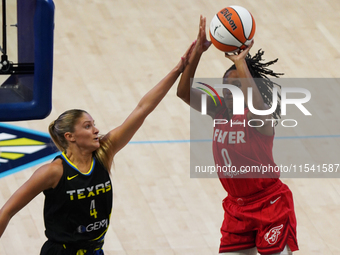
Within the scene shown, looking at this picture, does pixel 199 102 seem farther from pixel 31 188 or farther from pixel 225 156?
pixel 31 188

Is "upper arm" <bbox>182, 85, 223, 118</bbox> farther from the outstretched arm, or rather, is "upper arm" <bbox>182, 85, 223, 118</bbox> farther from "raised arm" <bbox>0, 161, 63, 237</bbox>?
"raised arm" <bbox>0, 161, 63, 237</bbox>

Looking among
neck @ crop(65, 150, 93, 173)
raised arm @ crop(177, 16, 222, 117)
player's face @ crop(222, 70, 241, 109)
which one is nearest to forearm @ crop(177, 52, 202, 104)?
raised arm @ crop(177, 16, 222, 117)

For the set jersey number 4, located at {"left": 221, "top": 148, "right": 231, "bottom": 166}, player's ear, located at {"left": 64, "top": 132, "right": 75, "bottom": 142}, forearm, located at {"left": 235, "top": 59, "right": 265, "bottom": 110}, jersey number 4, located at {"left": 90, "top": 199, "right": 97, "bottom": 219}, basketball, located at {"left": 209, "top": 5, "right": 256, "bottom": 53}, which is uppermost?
basketball, located at {"left": 209, "top": 5, "right": 256, "bottom": 53}

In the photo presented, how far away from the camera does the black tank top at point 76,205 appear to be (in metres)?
3.59

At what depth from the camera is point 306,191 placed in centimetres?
644

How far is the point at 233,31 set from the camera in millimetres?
4242

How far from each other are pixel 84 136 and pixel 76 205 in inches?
16.2

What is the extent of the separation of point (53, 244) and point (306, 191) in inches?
137

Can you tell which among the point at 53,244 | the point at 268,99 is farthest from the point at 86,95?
the point at 53,244

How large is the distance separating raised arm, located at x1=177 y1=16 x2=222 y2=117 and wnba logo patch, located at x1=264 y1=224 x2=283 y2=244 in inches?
36.7

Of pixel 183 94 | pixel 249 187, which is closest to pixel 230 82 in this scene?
pixel 183 94

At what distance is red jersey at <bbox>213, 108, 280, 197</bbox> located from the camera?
4.29 metres

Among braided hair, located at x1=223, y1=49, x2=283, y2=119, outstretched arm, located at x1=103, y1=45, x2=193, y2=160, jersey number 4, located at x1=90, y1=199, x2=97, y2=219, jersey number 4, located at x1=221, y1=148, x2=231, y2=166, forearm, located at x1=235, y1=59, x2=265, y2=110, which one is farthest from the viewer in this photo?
braided hair, located at x1=223, y1=49, x2=283, y2=119

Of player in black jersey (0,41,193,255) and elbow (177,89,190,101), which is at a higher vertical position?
elbow (177,89,190,101)
